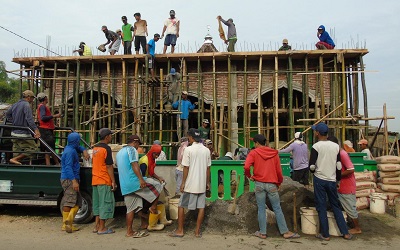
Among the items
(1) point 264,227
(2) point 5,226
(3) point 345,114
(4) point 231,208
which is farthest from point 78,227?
(3) point 345,114

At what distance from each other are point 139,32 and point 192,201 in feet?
29.4

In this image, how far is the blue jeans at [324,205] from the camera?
5.52 metres

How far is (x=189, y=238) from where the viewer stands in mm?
5586

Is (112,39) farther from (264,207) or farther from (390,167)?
(390,167)

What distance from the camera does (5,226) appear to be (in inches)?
252

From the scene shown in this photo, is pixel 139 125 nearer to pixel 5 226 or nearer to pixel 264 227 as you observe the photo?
pixel 5 226

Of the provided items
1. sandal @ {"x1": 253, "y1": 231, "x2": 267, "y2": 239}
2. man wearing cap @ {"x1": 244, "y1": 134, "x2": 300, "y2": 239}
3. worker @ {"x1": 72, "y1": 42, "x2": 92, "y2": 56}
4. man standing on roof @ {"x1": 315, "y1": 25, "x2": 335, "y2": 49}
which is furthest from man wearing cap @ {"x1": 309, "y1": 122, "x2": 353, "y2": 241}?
worker @ {"x1": 72, "y1": 42, "x2": 92, "y2": 56}

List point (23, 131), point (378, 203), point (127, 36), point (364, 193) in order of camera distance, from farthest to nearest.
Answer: point (127, 36) < point (364, 193) < point (378, 203) < point (23, 131)

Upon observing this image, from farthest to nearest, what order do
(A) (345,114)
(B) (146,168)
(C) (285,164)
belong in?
1. (A) (345,114)
2. (C) (285,164)
3. (B) (146,168)

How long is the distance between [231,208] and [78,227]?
292cm

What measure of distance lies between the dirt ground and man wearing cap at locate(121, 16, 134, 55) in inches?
313

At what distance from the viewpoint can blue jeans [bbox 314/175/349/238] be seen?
552cm

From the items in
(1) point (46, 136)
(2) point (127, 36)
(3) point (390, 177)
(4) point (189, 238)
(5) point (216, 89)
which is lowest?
(4) point (189, 238)

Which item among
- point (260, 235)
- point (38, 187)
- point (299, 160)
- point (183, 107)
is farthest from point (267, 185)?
point (183, 107)
